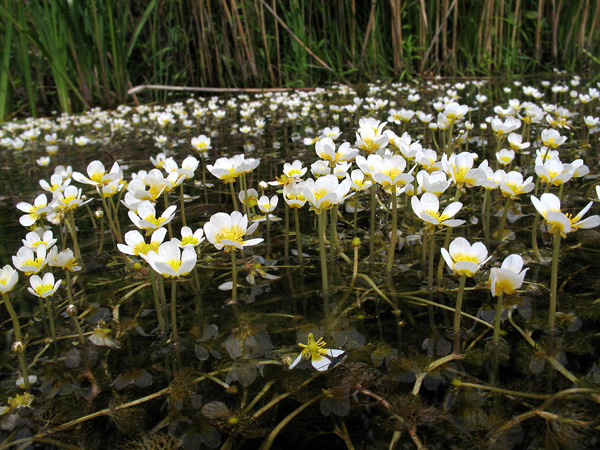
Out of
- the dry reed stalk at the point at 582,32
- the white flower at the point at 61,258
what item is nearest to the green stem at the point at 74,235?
the white flower at the point at 61,258

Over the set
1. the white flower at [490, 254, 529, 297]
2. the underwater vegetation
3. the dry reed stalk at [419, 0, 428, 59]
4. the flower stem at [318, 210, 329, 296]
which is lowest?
the underwater vegetation

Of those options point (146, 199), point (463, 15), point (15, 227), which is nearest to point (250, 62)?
point (463, 15)

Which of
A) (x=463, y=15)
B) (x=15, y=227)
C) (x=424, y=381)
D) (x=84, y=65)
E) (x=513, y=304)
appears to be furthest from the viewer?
(x=463, y=15)

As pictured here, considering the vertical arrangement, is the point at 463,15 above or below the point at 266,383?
above

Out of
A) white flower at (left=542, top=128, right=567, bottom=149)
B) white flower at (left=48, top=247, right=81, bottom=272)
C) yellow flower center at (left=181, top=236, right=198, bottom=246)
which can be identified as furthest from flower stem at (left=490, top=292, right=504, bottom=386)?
white flower at (left=48, top=247, right=81, bottom=272)

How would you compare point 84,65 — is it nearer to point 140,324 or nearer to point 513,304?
point 140,324

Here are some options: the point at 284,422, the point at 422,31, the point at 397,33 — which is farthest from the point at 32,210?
the point at 422,31

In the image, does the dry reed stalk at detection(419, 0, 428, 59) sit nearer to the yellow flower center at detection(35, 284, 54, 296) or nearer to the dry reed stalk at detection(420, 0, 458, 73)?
the dry reed stalk at detection(420, 0, 458, 73)

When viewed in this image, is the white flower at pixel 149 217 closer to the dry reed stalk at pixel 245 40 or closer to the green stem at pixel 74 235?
the green stem at pixel 74 235
